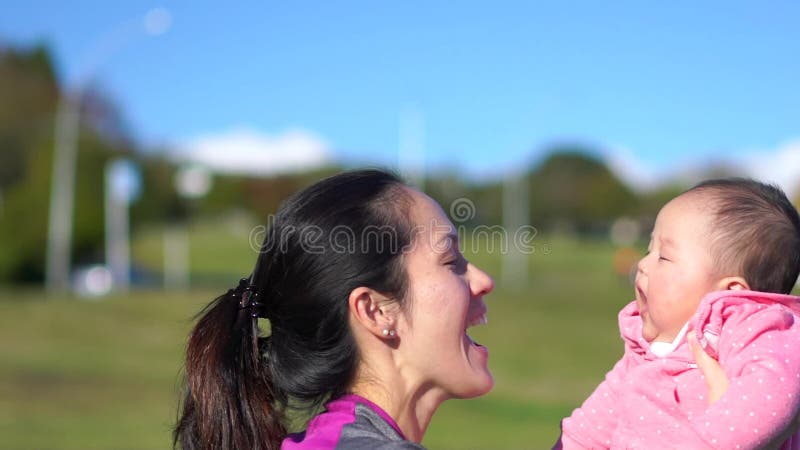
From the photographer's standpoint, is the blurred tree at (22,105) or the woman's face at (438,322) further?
the blurred tree at (22,105)

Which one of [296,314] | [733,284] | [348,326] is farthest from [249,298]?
[733,284]

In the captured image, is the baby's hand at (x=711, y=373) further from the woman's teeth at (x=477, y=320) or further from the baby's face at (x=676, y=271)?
the woman's teeth at (x=477, y=320)

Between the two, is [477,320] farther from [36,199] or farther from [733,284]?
[36,199]

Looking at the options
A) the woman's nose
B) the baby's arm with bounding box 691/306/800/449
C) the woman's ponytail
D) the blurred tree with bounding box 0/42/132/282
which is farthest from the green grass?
the blurred tree with bounding box 0/42/132/282

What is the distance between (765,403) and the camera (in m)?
1.83

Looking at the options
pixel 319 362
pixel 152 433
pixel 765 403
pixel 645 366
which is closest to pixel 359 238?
pixel 319 362

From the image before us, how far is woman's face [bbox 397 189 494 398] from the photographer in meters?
2.14

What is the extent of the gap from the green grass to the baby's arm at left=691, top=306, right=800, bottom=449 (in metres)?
4.78

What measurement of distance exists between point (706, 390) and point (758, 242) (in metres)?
0.35

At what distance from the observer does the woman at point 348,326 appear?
2104mm

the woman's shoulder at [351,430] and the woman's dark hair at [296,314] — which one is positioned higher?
the woman's dark hair at [296,314]

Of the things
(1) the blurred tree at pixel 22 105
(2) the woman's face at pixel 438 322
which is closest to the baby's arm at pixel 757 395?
(2) the woman's face at pixel 438 322

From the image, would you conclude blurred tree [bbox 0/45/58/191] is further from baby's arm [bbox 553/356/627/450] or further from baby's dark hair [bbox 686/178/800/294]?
baby's dark hair [bbox 686/178/800/294]
